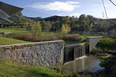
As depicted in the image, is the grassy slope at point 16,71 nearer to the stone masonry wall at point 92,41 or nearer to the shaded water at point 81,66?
the shaded water at point 81,66

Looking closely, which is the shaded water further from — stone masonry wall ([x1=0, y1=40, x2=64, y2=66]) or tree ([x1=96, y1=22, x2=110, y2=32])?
tree ([x1=96, y1=22, x2=110, y2=32])

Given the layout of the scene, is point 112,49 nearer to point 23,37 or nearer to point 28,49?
point 23,37

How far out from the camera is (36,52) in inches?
304

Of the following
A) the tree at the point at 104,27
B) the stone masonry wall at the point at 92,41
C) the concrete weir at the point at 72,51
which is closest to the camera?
the concrete weir at the point at 72,51

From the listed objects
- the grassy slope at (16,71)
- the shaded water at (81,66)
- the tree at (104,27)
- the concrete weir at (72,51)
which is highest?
the tree at (104,27)

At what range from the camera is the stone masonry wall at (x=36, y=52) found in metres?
6.14

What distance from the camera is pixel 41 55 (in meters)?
8.09

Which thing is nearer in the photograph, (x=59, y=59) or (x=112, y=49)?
(x=59, y=59)

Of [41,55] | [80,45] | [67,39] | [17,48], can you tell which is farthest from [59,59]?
[67,39]

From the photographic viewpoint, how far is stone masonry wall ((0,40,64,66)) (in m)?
6.14

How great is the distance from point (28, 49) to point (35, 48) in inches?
22.8

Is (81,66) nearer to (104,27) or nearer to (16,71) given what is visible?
(16,71)

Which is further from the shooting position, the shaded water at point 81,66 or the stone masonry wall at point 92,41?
the stone masonry wall at point 92,41

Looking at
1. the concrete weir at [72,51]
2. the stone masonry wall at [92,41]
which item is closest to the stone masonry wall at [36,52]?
the concrete weir at [72,51]
